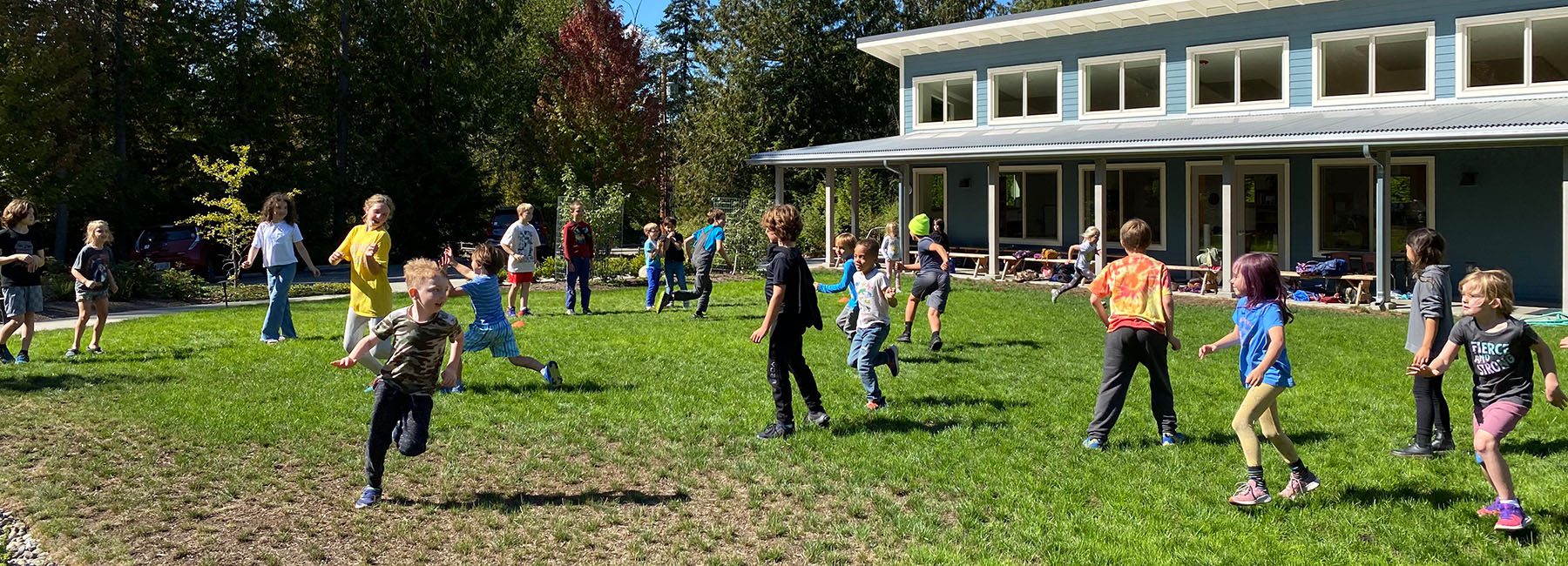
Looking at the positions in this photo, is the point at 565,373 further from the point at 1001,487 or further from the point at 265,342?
the point at 1001,487

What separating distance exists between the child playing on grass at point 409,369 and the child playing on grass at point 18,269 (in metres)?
6.33

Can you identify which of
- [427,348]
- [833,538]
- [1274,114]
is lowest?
[833,538]

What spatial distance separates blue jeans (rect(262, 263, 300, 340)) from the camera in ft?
39.7

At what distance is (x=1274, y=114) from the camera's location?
A: 20.8 m

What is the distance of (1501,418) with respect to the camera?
5.47m

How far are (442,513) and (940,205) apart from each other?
2231cm

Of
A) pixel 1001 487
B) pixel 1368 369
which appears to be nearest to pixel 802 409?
pixel 1001 487

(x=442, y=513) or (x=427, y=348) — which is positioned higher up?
(x=427, y=348)

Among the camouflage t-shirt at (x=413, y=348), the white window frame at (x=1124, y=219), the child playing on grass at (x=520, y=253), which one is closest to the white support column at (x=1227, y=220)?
the white window frame at (x=1124, y=219)

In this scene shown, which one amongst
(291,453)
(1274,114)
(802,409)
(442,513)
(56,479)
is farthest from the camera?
(1274,114)

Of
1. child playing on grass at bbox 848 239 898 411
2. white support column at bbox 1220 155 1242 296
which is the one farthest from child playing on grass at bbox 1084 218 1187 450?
white support column at bbox 1220 155 1242 296

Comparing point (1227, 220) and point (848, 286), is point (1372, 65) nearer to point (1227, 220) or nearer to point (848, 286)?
point (1227, 220)

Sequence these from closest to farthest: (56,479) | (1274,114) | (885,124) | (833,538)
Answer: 1. (833,538)
2. (56,479)
3. (1274,114)
4. (885,124)

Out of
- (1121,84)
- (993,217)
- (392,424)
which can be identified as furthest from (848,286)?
(1121,84)
